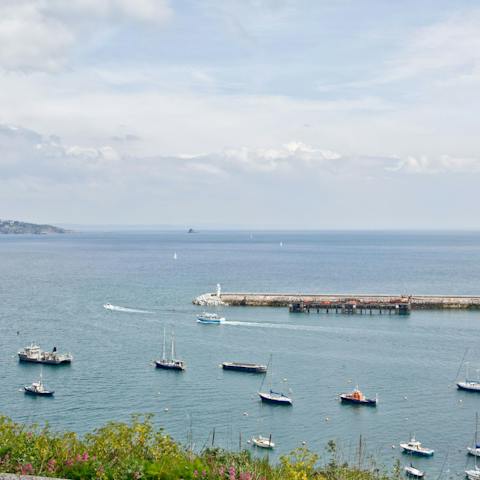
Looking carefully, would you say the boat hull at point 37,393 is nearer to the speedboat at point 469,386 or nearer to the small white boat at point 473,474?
the small white boat at point 473,474

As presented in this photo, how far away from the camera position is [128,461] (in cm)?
1418

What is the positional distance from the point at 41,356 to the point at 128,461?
121ft

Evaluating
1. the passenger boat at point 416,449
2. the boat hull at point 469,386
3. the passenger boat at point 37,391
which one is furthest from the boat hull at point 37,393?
the boat hull at point 469,386

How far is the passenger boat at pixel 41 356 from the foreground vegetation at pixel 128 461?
33.2m

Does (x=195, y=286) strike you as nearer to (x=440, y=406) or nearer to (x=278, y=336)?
(x=278, y=336)

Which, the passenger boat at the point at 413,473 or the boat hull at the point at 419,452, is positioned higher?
the boat hull at the point at 419,452

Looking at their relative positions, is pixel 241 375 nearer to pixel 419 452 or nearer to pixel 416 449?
pixel 416 449

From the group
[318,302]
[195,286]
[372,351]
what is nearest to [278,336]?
[372,351]

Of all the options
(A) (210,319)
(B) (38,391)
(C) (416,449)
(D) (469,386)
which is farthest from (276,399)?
(A) (210,319)

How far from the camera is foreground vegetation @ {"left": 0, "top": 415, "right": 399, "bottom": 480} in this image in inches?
541

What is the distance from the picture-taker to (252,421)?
36.1 m

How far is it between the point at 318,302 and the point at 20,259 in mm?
105734

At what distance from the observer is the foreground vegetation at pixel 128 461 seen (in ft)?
45.1

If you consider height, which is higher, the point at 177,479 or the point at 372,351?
the point at 177,479
